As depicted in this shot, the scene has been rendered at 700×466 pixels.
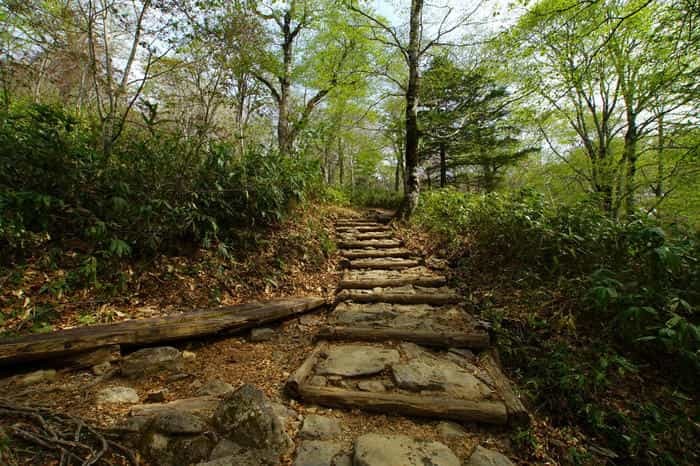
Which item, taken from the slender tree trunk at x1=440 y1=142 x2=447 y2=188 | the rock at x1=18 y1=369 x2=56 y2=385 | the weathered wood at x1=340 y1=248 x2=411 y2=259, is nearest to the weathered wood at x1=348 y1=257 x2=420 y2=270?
the weathered wood at x1=340 y1=248 x2=411 y2=259

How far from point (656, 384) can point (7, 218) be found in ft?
17.6

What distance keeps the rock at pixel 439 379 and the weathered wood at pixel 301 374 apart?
64 cm

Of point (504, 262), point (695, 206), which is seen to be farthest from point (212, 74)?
point (695, 206)

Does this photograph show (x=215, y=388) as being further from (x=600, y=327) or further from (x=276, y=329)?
(x=600, y=327)

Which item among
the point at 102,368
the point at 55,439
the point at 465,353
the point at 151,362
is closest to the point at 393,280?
the point at 465,353

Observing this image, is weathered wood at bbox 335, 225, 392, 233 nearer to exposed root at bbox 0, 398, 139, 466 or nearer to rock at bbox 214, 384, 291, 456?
rock at bbox 214, 384, 291, 456

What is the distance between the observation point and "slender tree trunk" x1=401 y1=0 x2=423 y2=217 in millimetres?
5988

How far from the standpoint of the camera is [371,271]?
412cm

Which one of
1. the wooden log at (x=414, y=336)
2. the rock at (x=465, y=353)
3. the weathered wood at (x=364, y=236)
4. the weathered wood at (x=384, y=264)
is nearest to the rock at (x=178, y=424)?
the wooden log at (x=414, y=336)

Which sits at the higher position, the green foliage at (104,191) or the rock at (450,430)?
the green foliage at (104,191)

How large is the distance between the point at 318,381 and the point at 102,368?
157 centimetres

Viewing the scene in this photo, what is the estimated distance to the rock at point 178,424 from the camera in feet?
4.43

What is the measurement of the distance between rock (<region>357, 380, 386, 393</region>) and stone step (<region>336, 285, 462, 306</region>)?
1.33 metres

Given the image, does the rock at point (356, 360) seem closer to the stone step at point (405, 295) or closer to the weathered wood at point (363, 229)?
the stone step at point (405, 295)
